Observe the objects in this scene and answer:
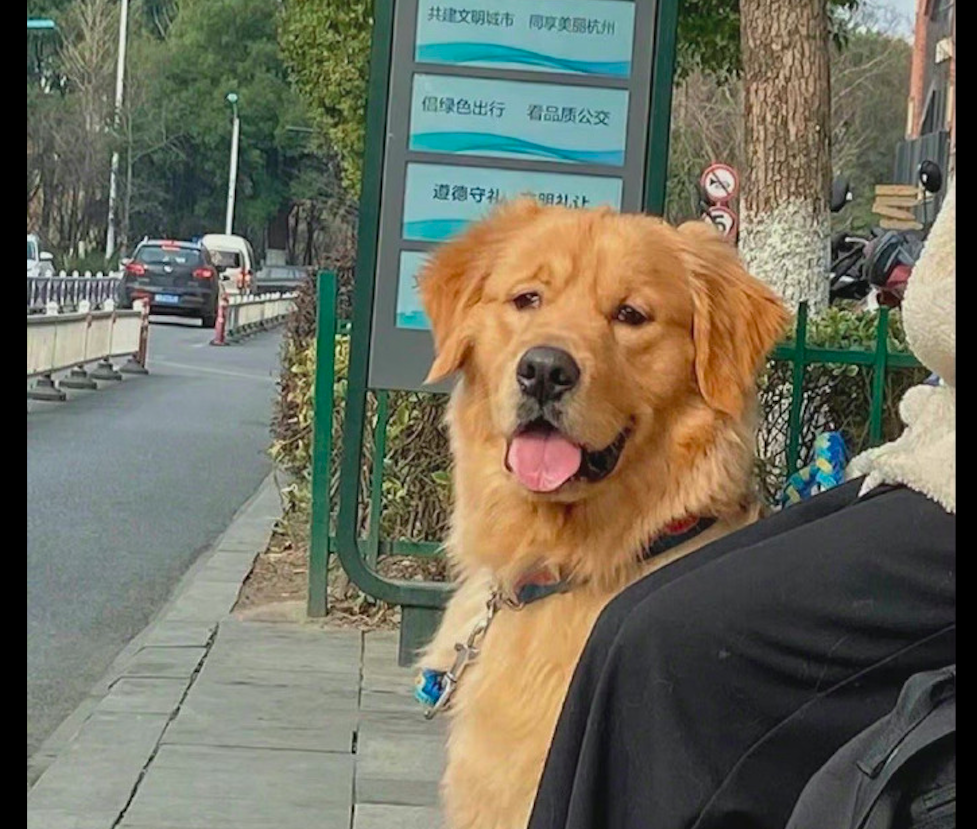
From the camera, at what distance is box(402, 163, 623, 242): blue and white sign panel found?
6188 mm

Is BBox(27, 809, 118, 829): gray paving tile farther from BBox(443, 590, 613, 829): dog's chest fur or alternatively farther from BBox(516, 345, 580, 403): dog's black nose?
BBox(516, 345, 580, 403): dog's black nose

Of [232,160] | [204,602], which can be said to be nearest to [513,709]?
[204,602]

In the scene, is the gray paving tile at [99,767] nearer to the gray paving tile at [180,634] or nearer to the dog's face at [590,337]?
the gray paving tile at [180,634]

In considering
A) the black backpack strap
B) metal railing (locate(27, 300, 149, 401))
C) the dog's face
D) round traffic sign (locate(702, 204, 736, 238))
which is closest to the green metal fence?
the dog's face

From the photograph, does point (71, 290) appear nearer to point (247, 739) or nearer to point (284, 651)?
point (284, 651)

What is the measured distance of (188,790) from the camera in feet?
16.2

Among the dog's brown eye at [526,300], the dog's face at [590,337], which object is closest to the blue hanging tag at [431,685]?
the dog's face at [590,337]

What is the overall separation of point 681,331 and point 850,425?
2.85 metres

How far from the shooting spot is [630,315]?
137 inches

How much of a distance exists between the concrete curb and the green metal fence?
585mm

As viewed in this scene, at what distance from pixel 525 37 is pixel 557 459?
3196 millimetres

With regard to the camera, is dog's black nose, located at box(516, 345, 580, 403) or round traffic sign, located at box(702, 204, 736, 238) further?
round traffic sign, located at box(702, 204, 736, 238)

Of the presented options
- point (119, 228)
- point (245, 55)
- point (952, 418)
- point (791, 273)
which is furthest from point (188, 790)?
point (245, 55)
